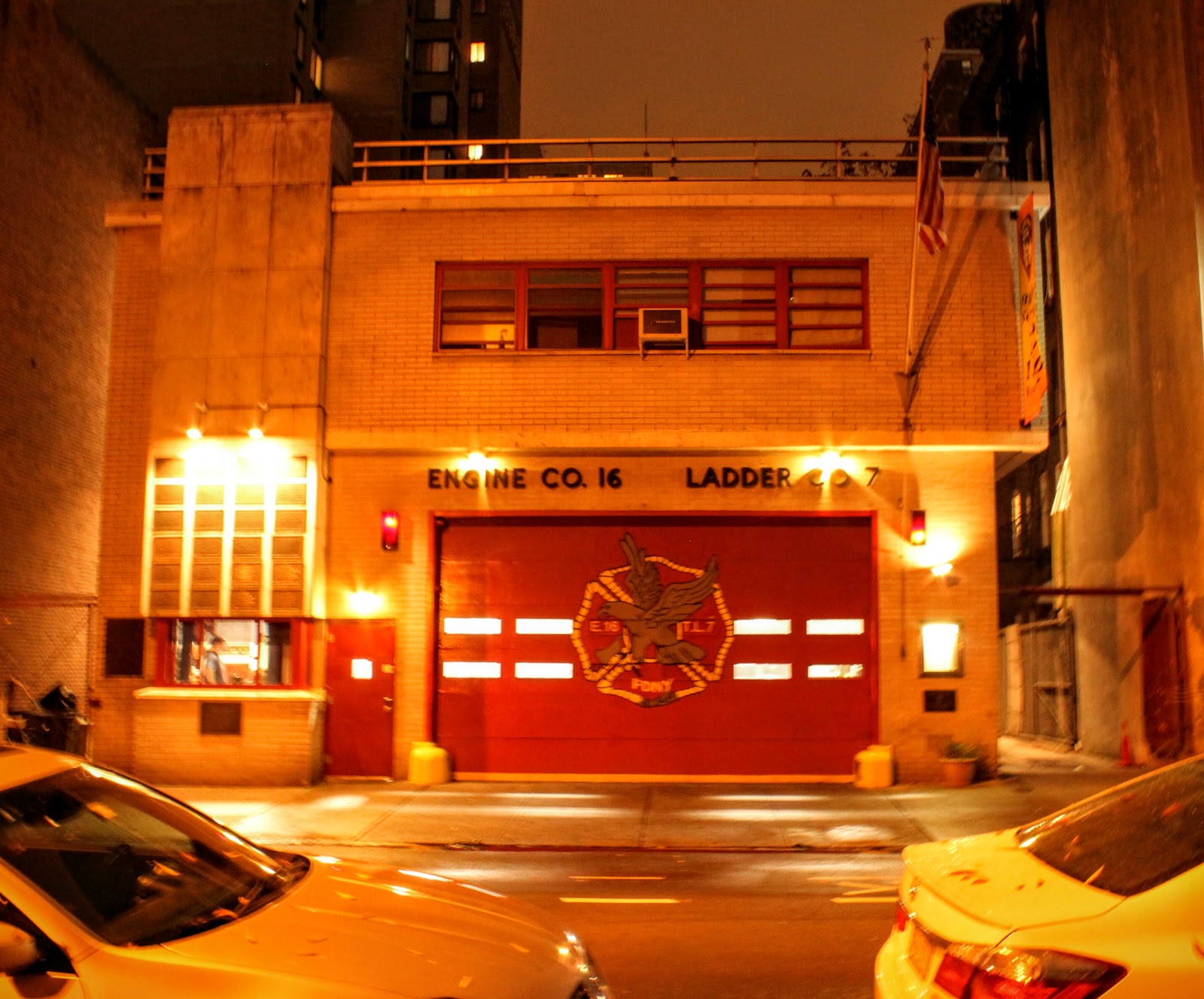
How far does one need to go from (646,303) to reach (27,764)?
1166 cm

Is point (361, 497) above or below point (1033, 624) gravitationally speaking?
above

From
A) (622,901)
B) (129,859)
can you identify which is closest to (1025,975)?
(129,859)

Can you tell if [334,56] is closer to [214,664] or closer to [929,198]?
[214,664]

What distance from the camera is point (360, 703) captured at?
14750mm

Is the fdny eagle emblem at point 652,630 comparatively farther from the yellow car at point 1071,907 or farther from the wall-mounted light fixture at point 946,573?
the yellow car at point 1071,907

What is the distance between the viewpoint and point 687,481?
1487cm

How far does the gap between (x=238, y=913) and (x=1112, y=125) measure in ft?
57.8

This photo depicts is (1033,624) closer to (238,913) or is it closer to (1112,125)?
(1112,125)

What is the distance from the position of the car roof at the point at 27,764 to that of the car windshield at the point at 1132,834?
3852 mm

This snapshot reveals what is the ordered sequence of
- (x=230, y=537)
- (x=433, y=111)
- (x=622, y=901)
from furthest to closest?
1. (x=433, y=111)
2. (x=230, y=537)
3. (x=622, y=901)

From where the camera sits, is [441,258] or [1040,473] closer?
[441,258]

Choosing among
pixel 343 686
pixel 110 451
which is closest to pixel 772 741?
pixel 343 686

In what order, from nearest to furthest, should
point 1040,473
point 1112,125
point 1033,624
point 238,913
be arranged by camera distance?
point 238,913
point 1112,125
point 1033,624
point 1040,473

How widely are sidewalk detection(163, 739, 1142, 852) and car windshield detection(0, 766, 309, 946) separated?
6168 mm
